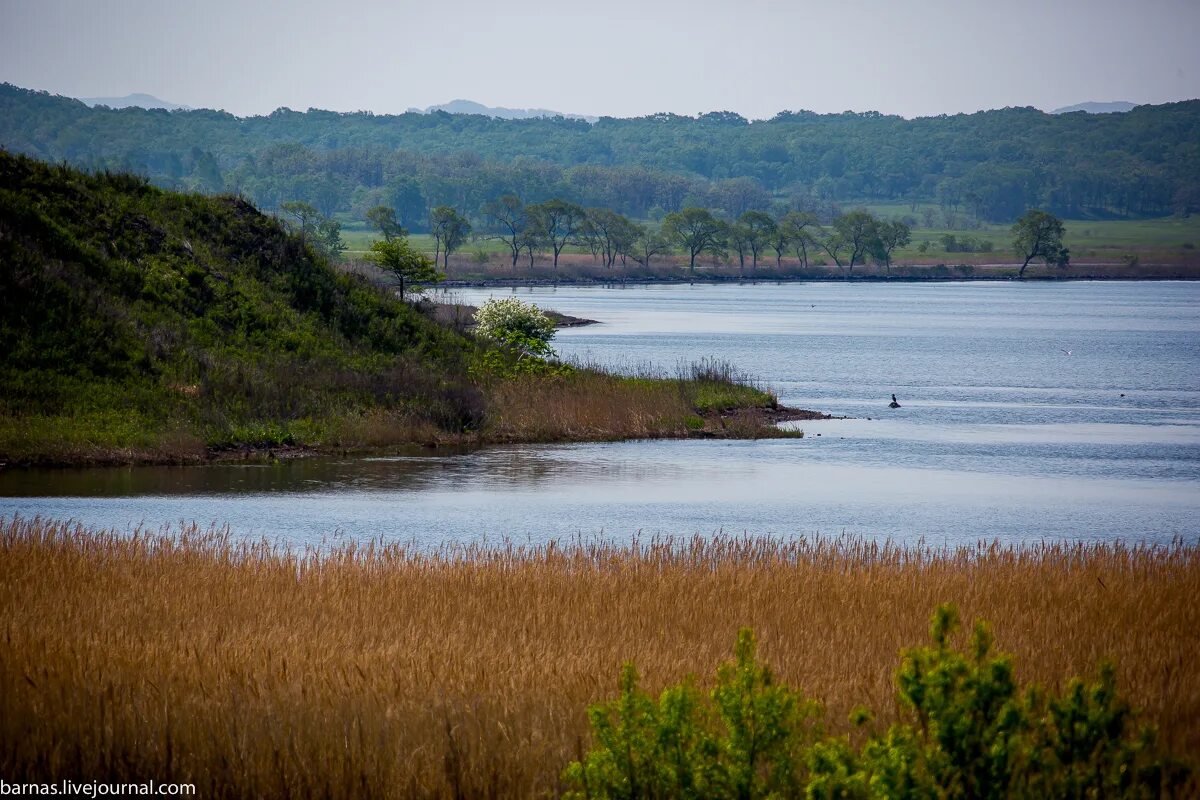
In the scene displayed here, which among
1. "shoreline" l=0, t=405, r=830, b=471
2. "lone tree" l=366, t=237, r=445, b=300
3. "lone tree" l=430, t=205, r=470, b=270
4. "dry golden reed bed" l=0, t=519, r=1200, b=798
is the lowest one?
"shoreline" l=0, t=405, r=830, b=471

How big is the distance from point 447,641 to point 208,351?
2898cm

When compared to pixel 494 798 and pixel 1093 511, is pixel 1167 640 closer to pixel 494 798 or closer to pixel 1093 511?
pixel 494 798

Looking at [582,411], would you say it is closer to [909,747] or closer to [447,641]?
[447,641]

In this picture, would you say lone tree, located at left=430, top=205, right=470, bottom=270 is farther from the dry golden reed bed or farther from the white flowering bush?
the dry golden reed bed

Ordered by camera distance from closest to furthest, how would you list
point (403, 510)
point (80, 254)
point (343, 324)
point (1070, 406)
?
point (403, 510)
point (80, 254)
point (343, 324)
point (1070, 406)

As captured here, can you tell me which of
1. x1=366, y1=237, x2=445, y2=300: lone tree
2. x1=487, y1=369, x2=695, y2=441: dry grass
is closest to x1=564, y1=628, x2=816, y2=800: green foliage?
x1=487, y1=369, x2=695, y2=441: dry grass

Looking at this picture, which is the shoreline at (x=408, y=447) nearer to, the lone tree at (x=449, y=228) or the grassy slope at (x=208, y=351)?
the grassy slope at (x=208, y=351)

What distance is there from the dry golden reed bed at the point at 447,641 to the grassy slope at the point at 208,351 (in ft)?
50.0

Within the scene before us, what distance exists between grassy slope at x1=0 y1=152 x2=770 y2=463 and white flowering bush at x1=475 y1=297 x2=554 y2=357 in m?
1.56

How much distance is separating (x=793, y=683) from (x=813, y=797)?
398 centimetres

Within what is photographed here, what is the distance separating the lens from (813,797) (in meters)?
7.52

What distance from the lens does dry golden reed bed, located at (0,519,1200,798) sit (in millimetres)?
9789

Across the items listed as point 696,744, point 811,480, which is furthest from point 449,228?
point 696,744

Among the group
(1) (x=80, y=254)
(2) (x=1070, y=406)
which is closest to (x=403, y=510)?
(1) (x=80, y=254)
